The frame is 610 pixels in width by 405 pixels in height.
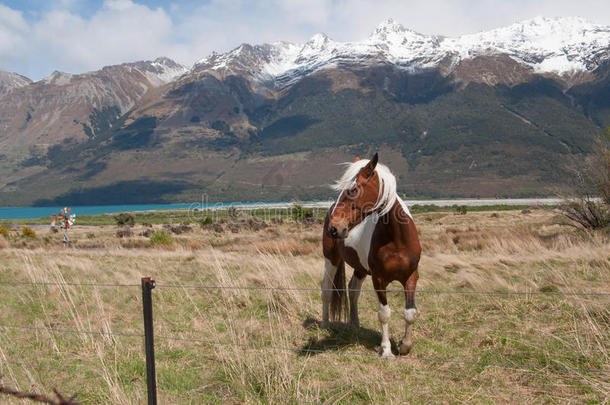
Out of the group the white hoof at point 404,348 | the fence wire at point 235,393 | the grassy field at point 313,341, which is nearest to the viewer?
the fence wire at point 235,393

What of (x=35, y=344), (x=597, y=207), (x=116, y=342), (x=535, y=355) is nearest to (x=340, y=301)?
(x=535, y=355)

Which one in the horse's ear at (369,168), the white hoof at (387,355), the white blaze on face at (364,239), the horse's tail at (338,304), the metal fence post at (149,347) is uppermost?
the horse's ear at (369,168)

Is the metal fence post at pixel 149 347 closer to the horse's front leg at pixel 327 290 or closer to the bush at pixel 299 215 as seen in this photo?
the horse's front leg at pixel 327 290

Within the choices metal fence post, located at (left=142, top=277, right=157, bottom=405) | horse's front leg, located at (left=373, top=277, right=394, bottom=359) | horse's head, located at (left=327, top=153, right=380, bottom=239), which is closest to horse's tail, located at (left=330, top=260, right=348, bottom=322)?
horse's front leg, located at (left=373, top=277, right=394, bottom=359)

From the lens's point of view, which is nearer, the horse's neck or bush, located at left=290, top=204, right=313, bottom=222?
the horse's neck

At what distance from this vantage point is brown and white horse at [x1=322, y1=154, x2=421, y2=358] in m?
5.02

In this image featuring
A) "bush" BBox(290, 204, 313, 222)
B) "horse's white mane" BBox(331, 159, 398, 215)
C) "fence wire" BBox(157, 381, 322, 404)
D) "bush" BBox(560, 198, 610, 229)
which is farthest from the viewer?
"bush" BBox(290, 204, 313, 222)

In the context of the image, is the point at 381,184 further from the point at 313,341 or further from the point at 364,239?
the point at 313,341

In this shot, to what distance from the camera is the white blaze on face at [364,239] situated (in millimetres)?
5895

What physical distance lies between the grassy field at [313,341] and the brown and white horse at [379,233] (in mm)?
746

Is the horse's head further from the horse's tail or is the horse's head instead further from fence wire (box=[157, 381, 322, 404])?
the horse's tail

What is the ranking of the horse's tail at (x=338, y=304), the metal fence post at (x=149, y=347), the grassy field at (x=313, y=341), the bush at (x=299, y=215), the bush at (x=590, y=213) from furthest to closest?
the bush at (x=299, y=215) → the bush at (x=590, y=213) → the horse's tail at (x=338, y=304) → the grassy field at (x=313, y=341) → the metal fence post at (x=149, y=347)

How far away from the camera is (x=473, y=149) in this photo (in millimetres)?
195500

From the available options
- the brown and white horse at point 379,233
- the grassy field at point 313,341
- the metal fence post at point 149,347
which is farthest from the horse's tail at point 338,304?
the metal fence post at point 149,347
